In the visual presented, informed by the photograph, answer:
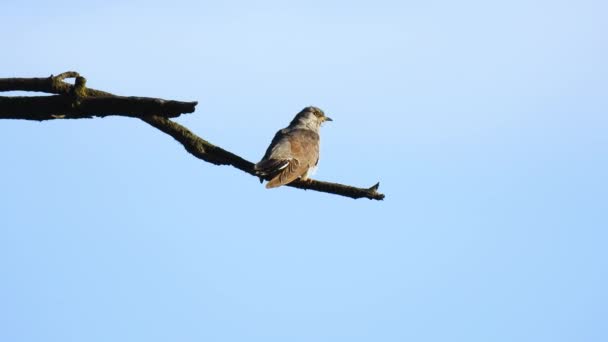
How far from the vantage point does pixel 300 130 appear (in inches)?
401

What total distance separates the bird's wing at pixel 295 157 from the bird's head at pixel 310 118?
0.40 m

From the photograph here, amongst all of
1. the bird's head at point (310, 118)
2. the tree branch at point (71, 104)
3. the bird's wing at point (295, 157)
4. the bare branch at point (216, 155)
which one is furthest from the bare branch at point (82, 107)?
the bird's head at point (310, 118)

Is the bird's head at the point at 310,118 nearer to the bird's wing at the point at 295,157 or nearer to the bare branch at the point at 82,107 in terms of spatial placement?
the bird's wing at the point at 295,157

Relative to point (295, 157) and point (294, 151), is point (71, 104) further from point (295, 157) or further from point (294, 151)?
point (294, 151)

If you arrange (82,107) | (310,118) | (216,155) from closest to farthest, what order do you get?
(82,107)
(216,155)
(310,118)

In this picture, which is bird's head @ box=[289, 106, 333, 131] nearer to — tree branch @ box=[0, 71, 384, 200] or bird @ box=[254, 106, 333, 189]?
bird @ box=[254, 106, 333, 189]

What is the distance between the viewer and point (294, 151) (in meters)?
8.77

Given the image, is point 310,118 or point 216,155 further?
point 310,118

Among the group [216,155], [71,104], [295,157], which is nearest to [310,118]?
[295,157]

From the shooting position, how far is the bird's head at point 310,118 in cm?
1082

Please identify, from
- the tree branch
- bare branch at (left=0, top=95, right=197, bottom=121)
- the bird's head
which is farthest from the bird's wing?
bare branch at (left=0, top=95, right=197, bottom=121)

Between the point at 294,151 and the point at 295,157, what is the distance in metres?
0.25

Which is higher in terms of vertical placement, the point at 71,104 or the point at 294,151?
the point at 294,151

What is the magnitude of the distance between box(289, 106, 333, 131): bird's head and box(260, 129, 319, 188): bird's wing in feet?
1.32
